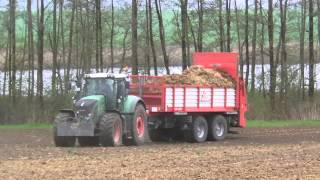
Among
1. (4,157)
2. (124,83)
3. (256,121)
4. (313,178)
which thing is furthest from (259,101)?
(313,178)

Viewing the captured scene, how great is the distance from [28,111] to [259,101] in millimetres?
12806

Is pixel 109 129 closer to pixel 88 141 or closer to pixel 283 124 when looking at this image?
pixel 88 141

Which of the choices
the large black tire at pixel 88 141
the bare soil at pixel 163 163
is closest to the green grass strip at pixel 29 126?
the large black tire at pixel 88 141

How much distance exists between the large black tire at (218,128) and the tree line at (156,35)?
13344mm

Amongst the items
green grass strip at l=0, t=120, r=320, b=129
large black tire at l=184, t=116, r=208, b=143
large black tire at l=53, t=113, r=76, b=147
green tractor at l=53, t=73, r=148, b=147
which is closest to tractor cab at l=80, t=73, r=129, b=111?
green tractor at l=53, t=73, r=148, b=147

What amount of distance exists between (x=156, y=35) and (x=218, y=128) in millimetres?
27245

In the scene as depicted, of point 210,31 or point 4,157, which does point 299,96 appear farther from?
point 4,157

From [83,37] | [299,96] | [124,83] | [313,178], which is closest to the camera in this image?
[313,178]

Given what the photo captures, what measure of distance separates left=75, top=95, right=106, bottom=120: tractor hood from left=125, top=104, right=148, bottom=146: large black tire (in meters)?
1.13

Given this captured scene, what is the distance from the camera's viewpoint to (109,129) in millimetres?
18781

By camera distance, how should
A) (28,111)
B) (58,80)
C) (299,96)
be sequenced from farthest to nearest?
(299,96)
(58,80)
(28,111)

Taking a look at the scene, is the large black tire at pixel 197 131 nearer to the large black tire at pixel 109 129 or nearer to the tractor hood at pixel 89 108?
the large black tire at pixel 109 129

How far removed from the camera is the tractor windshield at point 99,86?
781 inches

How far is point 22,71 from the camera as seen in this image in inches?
1956
